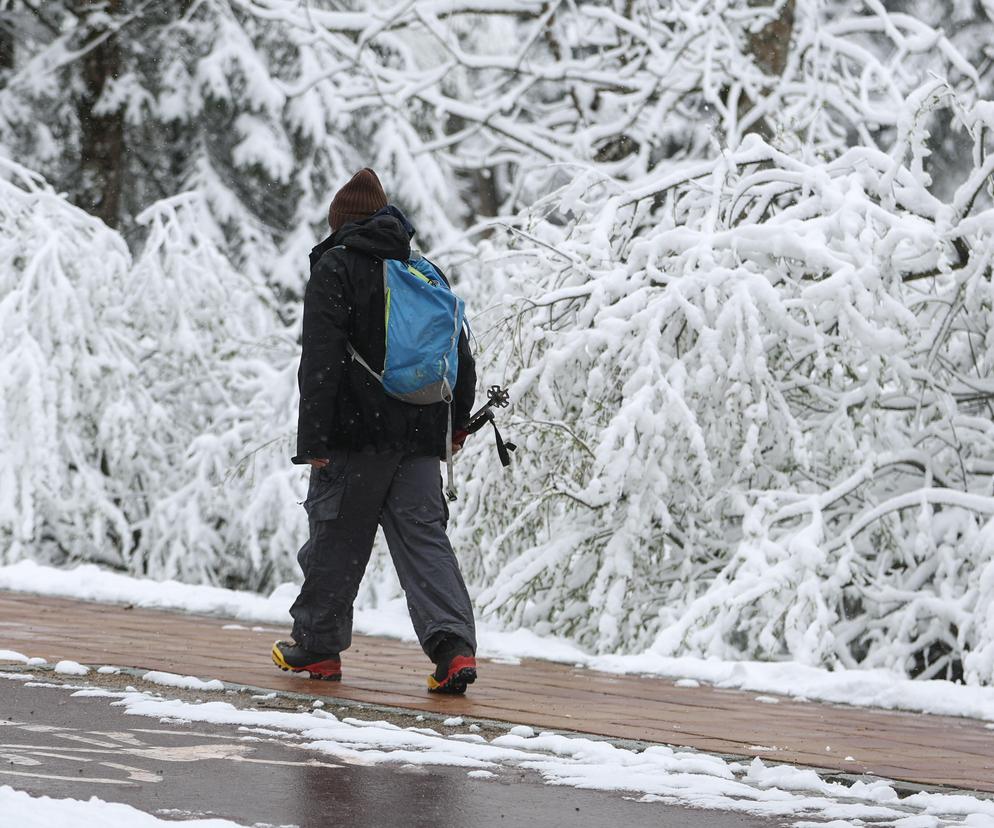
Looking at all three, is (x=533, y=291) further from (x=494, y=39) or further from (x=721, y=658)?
(x=494, y=39)

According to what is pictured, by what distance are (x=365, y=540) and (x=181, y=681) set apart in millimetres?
777

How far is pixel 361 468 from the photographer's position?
5289mm

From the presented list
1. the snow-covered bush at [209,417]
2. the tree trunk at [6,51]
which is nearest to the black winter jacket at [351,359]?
the snow-covered bush at [209,417]

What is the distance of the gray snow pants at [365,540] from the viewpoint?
5289 mm

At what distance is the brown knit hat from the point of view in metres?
5.45

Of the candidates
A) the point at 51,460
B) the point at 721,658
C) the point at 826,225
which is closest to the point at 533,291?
the point at 826,225

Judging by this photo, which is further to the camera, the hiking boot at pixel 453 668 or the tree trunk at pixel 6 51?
the tree trunk at pixel 6 51

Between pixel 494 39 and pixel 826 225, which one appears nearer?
pixel 826 225

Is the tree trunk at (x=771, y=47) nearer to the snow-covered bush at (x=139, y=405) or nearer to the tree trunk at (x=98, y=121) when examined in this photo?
the snow-covered bush at (x=139, y=405)

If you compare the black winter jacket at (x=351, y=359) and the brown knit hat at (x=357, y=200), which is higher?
the brown knit hat at (x=357, y=200)

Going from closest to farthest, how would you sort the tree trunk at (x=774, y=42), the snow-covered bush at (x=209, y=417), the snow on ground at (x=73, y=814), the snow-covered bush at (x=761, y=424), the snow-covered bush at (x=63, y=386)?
the snow on ground at (x=73, y=814)
the snow-covered bush at (x=761, y=424)
the snow-covered bush at (x=63, y=386)
the snow-covered bush at (x=209, y=417)
the tree trunk at (x=774, y=42)

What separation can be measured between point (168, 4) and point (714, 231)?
10.6 meters

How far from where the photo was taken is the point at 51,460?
1004 cm

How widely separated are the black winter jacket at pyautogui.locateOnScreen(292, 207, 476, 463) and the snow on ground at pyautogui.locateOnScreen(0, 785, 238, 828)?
7.54 ft
